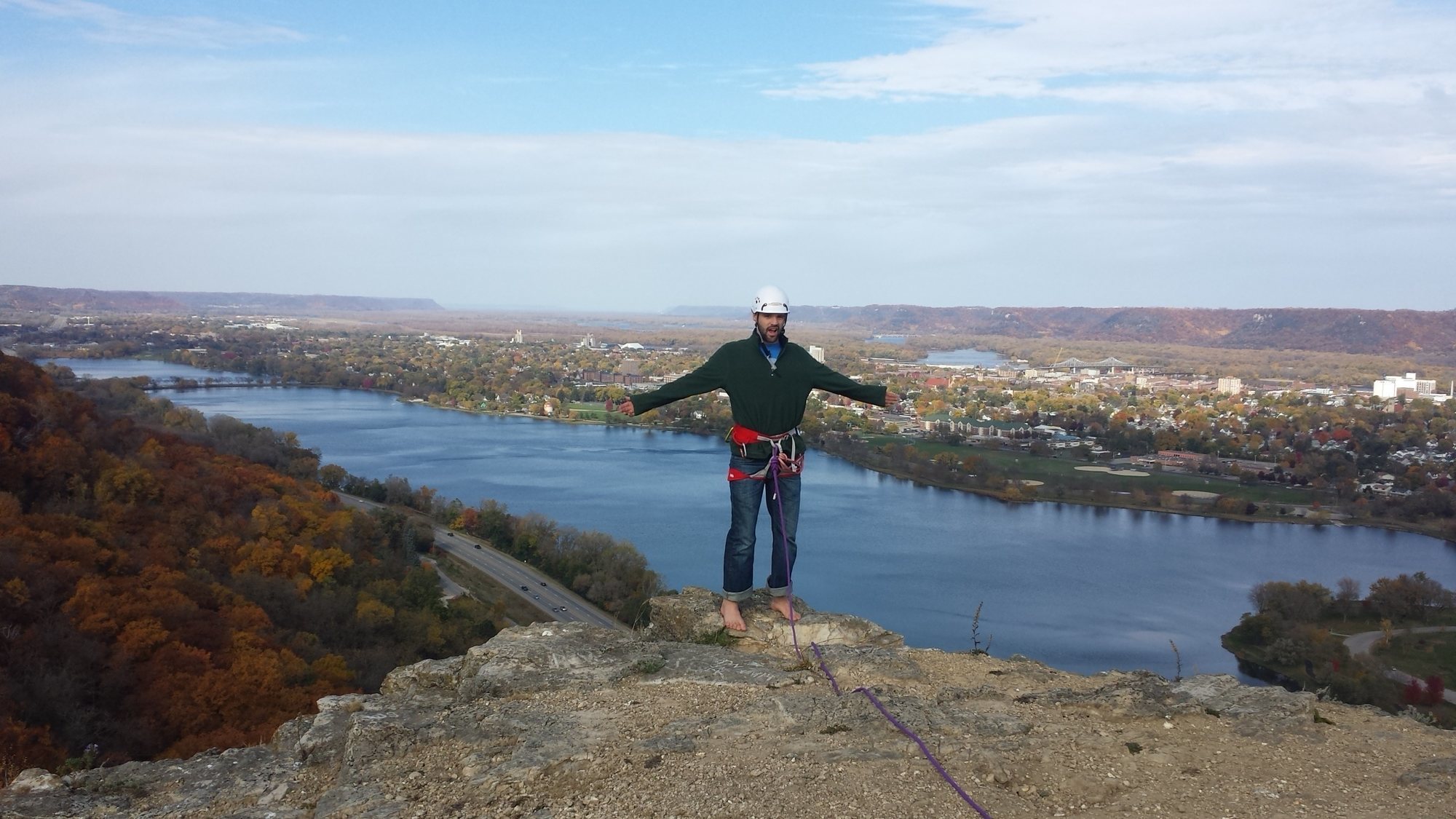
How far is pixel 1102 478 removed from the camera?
37.3 m

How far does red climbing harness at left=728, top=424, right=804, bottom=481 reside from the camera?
4.70 metres

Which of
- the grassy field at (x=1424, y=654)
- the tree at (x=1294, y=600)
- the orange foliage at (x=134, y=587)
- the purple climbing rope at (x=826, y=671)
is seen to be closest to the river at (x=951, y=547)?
the tree at (x=1294, y=600)

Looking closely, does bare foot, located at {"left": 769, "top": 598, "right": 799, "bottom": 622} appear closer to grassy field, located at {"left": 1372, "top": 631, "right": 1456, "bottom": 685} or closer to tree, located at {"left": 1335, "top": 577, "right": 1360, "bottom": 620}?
grassy field, located at {"left": 1372, "top": 631, "right": 1456, "bottom": 685}

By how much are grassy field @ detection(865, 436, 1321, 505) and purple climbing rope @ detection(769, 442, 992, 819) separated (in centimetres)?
3352

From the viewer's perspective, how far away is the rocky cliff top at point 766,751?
3098 mm

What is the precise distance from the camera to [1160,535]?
30.6m

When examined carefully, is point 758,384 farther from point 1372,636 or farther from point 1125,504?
point 1125,504

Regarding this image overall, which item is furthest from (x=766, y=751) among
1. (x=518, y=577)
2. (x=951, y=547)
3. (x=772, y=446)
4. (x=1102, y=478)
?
(x=1102, y=478)

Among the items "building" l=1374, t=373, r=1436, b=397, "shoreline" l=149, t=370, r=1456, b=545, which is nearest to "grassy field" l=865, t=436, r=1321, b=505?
"shoreline" l=149, t=370, r=1456, b=545

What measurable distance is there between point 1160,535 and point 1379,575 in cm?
631

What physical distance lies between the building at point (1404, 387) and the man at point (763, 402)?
62.0m

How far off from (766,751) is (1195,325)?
113530 millimetres

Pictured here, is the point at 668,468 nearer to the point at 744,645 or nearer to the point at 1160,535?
the point at 1160,535

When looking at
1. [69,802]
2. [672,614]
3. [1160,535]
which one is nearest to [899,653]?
[672,614]
